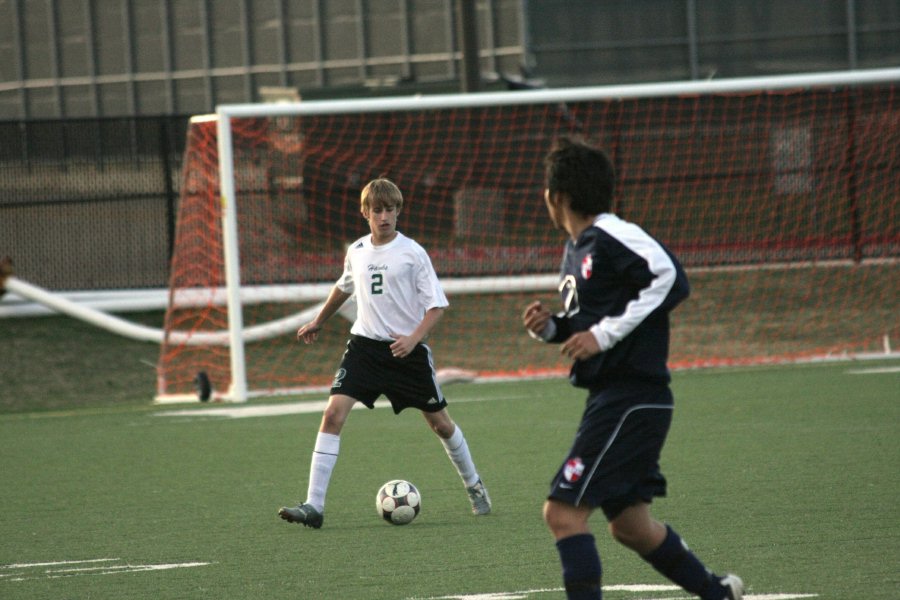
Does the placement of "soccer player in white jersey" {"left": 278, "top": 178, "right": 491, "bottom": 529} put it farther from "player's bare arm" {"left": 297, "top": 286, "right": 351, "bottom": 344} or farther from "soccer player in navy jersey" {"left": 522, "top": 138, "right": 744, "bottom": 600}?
"soccer player in navy jersey" {"left": 522, "top": 138, "right": 744, "bottom": 600}

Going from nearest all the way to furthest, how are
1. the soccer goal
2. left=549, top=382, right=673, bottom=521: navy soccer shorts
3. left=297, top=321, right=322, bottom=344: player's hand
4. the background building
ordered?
left=549, top=382, right=673, bottom=521: navy soccer shorts < left=297, top=321, right=322, bottom=344: player's hand < the soccer goal < the background building

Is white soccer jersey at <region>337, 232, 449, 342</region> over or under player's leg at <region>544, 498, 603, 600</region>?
over

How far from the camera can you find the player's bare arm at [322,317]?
729 centimetres

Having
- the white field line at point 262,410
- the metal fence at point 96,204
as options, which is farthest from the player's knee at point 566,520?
the metal fence at point 96,204

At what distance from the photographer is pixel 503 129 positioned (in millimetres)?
18500

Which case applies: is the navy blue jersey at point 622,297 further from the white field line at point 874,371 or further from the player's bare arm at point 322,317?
the white field line at point 874,371

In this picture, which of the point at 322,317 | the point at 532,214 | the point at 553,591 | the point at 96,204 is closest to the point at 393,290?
the point at 322,317

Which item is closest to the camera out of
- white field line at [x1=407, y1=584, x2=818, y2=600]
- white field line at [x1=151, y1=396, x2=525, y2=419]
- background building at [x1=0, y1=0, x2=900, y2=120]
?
white field line at [x1=407, y1=584, x2=818, y2=600]

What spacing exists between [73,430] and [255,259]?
5.92 metres

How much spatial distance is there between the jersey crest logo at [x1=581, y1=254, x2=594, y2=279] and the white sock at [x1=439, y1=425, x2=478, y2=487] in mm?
2748

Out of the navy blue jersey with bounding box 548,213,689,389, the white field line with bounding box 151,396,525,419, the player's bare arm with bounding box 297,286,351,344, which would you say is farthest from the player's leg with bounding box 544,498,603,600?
the white field line with bounding box 151,396,525,419

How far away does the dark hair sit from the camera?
4.60m

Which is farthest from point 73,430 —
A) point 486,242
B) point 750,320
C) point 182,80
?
point 182,80

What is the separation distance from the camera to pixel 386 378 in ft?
23.9
